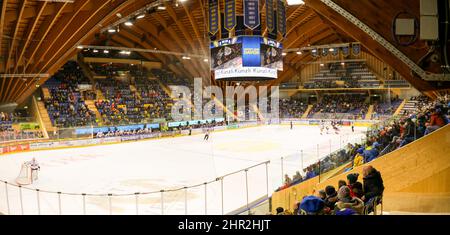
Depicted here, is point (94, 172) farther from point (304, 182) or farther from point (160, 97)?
point (160, 97)

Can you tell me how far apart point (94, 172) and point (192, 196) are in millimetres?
6759

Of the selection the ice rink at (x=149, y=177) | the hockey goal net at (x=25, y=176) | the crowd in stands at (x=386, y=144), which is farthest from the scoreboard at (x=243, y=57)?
the hockey goal net at (x=25, y=176)

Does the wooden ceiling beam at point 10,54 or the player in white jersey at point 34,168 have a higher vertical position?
the wooden ceiling beam at point 10,54

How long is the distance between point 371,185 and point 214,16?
14810mm

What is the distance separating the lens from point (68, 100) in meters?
33.4

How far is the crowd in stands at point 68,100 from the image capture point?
28562 mm

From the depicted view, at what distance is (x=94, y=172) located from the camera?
15250 mm

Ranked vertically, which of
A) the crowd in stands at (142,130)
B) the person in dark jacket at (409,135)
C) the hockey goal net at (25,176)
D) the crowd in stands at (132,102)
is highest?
the crowd in stands at (132,102)

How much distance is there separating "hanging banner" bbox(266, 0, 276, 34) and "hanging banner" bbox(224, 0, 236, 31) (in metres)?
1.86

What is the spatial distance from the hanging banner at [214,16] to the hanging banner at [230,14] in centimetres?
95

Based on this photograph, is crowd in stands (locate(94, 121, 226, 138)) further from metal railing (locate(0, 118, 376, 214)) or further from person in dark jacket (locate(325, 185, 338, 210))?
person in dark jacket (locate(325, 185, 338, 210))

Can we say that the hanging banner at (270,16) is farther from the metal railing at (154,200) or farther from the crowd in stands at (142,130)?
the crowd in stands at (142,130)

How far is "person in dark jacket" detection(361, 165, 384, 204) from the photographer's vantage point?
448cm

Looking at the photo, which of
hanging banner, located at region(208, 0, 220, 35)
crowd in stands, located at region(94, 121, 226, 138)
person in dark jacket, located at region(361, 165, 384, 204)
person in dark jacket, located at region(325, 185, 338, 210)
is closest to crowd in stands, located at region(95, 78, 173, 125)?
crowd in stands, located at region(94, 121, 226, 138)
